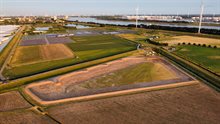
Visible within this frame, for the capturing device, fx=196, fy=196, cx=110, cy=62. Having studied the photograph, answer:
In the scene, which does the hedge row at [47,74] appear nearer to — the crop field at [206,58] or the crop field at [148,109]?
the crop field at [148,109]

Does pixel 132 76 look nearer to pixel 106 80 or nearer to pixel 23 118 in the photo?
pixel 106 80

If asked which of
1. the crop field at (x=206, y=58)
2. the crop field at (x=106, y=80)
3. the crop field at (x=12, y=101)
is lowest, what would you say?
the crop field at (x=12, y=101)

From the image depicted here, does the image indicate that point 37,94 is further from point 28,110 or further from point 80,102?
point 80,102

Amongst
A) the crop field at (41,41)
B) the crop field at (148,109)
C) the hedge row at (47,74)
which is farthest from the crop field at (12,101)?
the crop field at (41,41)

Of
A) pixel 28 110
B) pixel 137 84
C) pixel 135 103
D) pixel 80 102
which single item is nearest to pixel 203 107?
pixel 135 103

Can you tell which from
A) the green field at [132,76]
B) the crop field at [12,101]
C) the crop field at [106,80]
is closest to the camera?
the crop field at [12,101]

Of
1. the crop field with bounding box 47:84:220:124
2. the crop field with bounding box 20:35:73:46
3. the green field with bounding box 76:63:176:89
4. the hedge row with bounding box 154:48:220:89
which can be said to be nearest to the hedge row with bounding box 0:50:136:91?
the green field with bounding box 76:63:176:89

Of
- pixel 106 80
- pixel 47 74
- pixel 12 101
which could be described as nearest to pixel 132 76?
pixel 106 80

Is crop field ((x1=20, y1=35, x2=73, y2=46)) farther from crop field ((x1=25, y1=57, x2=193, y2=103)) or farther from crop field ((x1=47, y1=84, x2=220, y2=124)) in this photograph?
crop field ((x1=47, y1=84, x2=220, y2=124))
